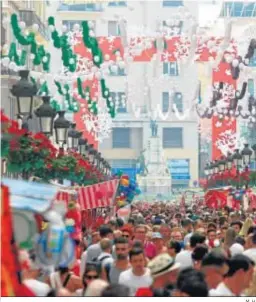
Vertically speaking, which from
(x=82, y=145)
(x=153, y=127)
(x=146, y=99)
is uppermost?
(x=82, y=145)

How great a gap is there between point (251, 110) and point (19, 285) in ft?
164

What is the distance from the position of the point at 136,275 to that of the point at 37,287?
2062mm

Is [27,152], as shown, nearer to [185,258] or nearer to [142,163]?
[185,258]

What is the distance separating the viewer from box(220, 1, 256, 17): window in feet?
342

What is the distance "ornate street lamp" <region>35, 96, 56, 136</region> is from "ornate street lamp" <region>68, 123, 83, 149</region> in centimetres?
1311

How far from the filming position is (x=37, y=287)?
35.3ft

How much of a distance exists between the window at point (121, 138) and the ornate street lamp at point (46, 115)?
102m

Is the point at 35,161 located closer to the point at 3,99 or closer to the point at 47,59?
the point at 47,59

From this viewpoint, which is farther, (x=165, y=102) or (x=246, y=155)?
(x=165, y=102)

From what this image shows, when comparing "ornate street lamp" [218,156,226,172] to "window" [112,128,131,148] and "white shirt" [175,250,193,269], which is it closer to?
"white shirt" [175,250,193,269]

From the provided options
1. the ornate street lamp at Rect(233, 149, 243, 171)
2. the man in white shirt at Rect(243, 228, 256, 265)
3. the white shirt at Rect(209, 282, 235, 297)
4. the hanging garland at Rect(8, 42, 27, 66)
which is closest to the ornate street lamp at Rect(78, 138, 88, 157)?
the hanging garland at Rect(8, 42, 27, 66)

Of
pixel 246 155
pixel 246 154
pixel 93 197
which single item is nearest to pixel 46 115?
pixel 93 197

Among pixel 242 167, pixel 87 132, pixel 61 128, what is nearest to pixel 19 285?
pixel 61 128

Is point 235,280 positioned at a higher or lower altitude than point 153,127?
higher
